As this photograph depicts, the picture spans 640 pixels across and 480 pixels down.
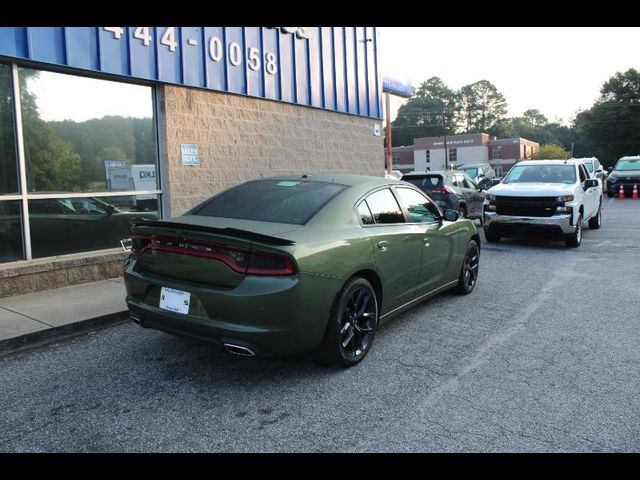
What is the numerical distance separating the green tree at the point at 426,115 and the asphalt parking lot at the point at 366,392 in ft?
379

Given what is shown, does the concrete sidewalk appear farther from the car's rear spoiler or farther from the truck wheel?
the truck wheel

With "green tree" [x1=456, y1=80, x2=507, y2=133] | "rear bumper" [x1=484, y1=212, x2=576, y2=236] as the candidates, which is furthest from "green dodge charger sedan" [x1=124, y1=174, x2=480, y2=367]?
"green tree" [x1=456, y1=80, x2=507, y2=133]

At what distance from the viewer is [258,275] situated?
3514 millimetres

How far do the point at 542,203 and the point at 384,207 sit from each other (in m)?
6.26

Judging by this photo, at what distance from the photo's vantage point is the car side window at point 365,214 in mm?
4441

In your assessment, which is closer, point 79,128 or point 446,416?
point 446,416

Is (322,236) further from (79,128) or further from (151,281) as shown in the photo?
(79,128)

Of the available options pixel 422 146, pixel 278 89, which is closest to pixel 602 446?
pixel 278 89

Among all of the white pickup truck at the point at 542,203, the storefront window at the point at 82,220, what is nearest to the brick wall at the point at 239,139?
the storefront window at the point at 82,220

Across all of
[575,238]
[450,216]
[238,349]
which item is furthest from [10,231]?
[575,238]

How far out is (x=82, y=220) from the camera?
7.20 meters

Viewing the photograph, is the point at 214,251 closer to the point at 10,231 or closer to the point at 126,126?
the point at 10,231

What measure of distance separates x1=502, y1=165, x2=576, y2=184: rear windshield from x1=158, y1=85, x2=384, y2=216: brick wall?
12.5ft
